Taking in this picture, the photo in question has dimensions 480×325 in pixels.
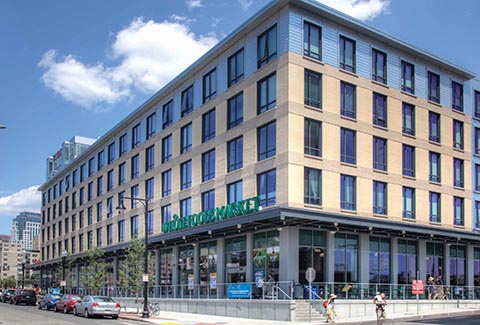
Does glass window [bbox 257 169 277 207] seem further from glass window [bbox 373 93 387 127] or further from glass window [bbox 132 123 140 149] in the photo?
glass window [bbox 132 123 140 149]

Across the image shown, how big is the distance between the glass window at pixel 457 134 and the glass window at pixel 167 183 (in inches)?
883

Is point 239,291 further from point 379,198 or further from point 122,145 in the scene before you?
point 122,145

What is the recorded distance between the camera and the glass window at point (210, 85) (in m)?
44.3

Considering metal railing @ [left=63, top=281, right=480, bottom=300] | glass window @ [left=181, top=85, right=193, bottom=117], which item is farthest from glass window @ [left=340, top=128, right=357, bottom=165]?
glass window @ [left=181, top=85, right=193, bottom=117]

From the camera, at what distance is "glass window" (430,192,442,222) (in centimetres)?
4291

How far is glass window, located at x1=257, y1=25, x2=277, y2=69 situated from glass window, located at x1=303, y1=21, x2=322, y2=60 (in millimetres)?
1833

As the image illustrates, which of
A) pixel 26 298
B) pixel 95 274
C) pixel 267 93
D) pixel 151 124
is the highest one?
pixel 151 124

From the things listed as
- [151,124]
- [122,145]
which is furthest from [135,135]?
[151,124]

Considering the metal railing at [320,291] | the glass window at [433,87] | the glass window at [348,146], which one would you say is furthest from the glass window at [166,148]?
the glass window at [433,87]

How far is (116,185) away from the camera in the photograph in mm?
63031

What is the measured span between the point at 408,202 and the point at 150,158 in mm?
24195

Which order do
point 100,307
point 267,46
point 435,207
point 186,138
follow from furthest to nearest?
point 186,138 < point 435,207 < point 267,46 < point 100,307

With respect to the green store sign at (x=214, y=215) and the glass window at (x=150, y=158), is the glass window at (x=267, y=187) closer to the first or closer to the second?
the green store sign at (x=214, y=215)

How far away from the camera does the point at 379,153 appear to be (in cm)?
4006
